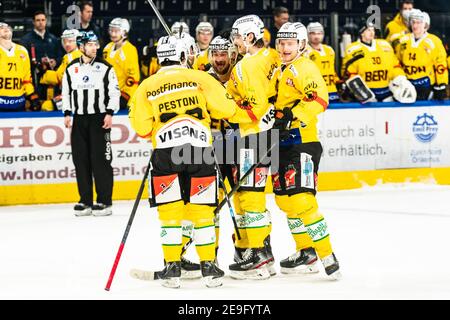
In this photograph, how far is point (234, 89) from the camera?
823 cm

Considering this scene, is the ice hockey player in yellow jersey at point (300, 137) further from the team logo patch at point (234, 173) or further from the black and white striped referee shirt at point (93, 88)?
the black and white striped referee shirt at point (93, 88)

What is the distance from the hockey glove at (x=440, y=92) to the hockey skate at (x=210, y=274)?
693 cm

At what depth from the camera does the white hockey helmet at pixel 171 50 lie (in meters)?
7.65

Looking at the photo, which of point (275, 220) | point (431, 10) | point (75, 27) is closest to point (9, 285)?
point (275, 220)

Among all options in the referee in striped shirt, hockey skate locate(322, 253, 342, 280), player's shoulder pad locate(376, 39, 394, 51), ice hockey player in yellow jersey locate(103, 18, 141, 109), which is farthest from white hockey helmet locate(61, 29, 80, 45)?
hockey skate locate(322, 253, 342, 280)

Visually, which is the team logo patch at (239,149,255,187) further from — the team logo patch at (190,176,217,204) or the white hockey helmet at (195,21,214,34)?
the white hockey helmet at (195,21,214,34)

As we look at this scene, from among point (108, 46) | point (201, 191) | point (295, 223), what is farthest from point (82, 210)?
point (201, 191)

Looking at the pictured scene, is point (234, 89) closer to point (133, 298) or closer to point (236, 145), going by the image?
point (236, 145)

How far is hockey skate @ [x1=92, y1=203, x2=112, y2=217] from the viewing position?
11883mm

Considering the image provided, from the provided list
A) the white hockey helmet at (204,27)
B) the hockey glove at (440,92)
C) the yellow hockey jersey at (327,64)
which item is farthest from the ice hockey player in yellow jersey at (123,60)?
the hockey glove at (440,92)

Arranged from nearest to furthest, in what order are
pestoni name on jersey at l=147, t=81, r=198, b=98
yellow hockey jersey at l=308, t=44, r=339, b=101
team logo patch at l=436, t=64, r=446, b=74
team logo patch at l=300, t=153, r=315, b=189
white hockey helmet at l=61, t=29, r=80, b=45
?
pestoni name on jersey at l=147, t=81, r=198, b=98 → team logo patch at l=300, t=153, r=315, b=189 → white hockey helmet at l=61, t=29, r=80, b=45 → yellow hockey jersey at l=308, t=44, r=339, b=101 → team logo patch at l=436, t=64, r=446, b=74

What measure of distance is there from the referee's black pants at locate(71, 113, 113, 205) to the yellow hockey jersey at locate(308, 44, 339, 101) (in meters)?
2.97

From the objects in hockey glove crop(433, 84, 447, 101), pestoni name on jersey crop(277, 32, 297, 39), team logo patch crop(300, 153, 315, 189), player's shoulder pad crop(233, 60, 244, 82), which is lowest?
hockey glove crop(433, 84, 447, 101)

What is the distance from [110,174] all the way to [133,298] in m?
4.82
